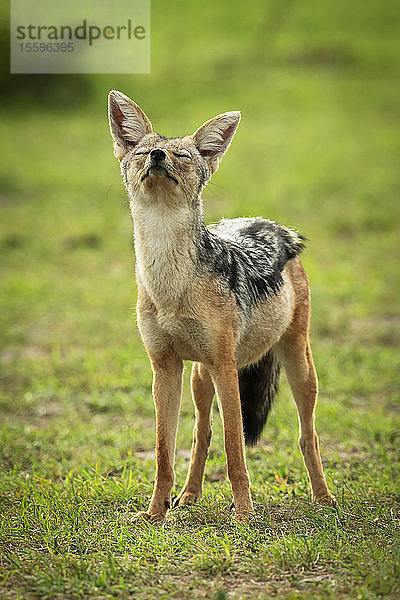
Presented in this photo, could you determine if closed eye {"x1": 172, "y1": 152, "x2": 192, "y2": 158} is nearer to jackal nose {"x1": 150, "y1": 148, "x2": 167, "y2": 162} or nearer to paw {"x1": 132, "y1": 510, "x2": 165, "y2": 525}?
jackal nose {"x1": 150, "y1": 148, "x2": 167, "y2": 162}

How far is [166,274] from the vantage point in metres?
5.25

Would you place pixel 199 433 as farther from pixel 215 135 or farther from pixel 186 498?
pixel 215 135

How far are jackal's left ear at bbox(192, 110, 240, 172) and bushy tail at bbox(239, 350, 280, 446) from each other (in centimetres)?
159

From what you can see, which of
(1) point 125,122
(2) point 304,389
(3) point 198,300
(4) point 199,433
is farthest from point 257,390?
(1) point 125,122

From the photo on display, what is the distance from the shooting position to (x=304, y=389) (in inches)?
242

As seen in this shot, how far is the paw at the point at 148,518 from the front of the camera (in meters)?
5.42

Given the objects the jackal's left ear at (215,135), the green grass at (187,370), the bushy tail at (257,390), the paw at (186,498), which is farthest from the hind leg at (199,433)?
the jackal's left ear at (215,135)

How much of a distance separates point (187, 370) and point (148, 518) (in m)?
4.52

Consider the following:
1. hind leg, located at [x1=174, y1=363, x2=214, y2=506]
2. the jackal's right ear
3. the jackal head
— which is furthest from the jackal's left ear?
hind leg, located at [x1=174, y1=363, x2=214, y2=506]

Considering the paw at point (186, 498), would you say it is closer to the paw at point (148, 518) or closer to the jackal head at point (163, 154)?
the paw at point (148, 518)

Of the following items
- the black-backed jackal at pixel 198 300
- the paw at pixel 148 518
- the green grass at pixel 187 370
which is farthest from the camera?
the paw at pixel 148 518

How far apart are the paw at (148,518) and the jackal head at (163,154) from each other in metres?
2.05

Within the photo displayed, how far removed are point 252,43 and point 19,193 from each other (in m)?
14.9

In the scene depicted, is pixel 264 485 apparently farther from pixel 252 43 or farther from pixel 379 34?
pixel 379 34
